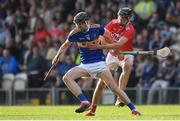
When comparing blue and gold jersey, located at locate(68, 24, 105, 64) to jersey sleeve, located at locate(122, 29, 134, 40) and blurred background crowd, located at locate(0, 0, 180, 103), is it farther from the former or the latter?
blurred background crowd, located at locate(0, 0, 180, 103)

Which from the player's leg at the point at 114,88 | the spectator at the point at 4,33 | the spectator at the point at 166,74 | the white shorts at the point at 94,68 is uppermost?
the white shorts at the point at 94,68

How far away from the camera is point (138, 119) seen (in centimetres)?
1551

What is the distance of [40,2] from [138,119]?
14.5 meters

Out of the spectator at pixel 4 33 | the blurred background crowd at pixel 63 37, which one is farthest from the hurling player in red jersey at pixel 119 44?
the spectator at pixel 4 33

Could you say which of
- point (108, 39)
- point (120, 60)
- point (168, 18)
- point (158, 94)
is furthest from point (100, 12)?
point (108, 39)

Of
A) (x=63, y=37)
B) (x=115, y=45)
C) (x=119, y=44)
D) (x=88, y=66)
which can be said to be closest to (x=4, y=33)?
(x=63, y=37)

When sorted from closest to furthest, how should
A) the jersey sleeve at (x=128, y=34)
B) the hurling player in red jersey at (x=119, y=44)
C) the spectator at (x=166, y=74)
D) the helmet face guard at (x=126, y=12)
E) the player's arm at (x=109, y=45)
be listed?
the player's arm at (x=109, y=45), the hurling player in red jersey at (x=119, y=44), the jersey sleeve at (x=128, y=34), the helmet face guard at (x=126, y=12), the spectator at (x=166, y=74)

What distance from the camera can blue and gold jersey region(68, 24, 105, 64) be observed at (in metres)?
16.6

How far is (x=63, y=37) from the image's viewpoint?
27219 mm

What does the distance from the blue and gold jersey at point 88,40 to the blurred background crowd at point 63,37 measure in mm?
7923

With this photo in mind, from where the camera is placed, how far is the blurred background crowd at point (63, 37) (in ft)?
84.2

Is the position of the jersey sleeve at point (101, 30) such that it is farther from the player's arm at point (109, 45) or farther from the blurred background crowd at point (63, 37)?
the blurred background crowd at point (63, 37)

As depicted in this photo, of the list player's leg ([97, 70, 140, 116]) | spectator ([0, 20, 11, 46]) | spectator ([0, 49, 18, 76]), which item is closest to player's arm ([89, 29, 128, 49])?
player's leg ([97, 70, 140, 116])

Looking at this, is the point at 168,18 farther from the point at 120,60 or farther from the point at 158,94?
the point at 120,60
